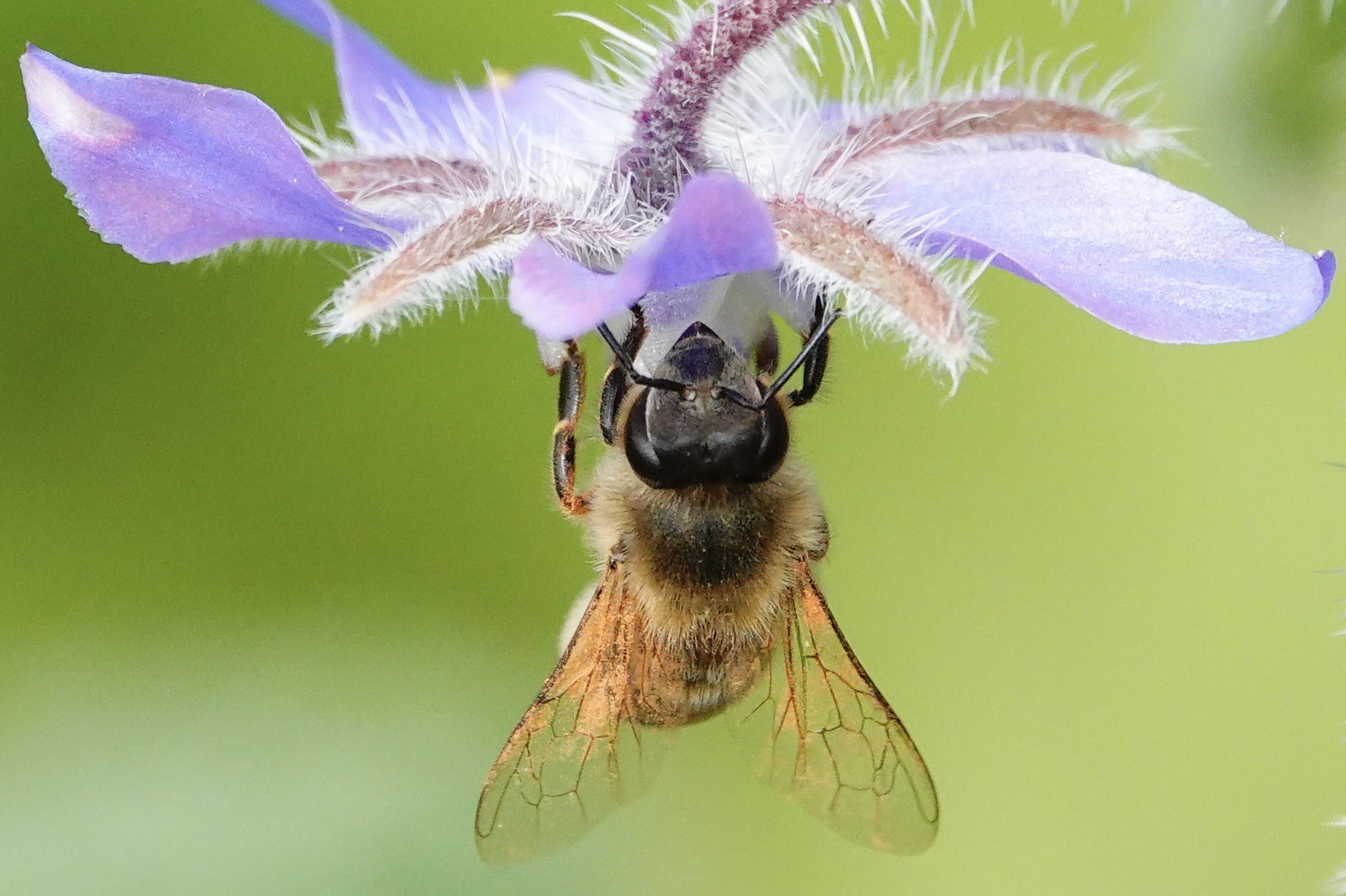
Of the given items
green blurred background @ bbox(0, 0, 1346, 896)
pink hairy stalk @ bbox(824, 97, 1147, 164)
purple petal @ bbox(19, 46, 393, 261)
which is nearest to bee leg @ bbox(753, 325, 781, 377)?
pink hairy stalk @ bbox(824, 97, 1147, 164)

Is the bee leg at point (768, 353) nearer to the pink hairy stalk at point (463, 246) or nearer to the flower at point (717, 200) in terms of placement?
the flower at point (717, 200)

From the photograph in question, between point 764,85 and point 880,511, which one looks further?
point 880,511

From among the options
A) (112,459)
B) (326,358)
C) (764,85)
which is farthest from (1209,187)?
(112,459)

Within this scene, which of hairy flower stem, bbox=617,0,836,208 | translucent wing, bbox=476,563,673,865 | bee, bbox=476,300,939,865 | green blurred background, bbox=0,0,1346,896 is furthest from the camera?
green blurred background, bbox=0,0,1346,896

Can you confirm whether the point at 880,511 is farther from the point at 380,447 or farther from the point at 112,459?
the point at 112,459

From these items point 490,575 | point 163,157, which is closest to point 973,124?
point 163,157

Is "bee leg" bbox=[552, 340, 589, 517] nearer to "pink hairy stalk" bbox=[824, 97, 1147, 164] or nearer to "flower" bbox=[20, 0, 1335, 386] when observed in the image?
"flower" bbox=[20, 0, 1335, 386]

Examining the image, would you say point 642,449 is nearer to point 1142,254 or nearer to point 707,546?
point 707,546
